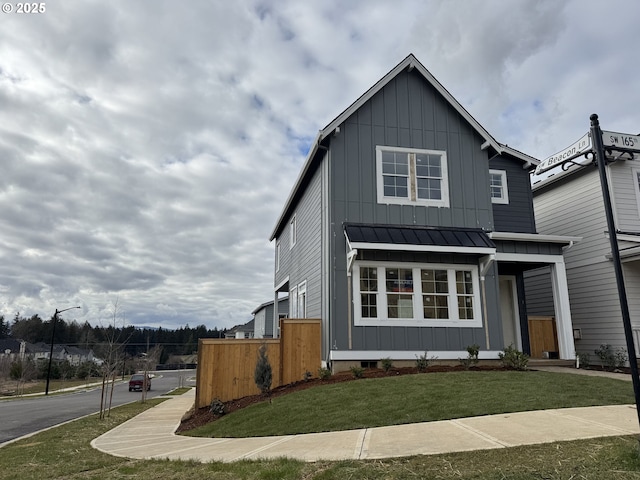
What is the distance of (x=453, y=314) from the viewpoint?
41.8 feet

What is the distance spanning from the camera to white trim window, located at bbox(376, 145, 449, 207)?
44.1 feet

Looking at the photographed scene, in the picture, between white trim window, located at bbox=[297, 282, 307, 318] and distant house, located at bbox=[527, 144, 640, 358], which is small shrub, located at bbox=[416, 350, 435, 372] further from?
distant house, located at bbox=[527, 144, 640, 358]

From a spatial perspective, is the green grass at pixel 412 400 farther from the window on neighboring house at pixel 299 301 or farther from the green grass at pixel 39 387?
the green grass at pixel 39 387

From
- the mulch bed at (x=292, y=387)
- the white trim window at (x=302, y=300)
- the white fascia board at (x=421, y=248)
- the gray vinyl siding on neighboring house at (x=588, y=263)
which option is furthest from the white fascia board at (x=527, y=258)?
the white trim window at (x=302, y=300)

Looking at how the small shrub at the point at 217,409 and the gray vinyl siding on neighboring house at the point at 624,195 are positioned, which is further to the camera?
the gray vinyl siding on neighboring house at the point at 624,195

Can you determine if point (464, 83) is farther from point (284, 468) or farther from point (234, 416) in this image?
point (284, 468)

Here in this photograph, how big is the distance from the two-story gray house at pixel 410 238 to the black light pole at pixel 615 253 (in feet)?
22.7

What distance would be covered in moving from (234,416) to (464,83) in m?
13.5

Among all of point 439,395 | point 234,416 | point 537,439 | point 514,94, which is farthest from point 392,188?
point 537,439

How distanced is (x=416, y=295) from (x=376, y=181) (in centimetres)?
354

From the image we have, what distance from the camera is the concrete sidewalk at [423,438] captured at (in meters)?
5.48

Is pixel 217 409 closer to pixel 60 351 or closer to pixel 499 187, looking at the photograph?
pixel 499 187

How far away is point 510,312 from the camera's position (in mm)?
15570

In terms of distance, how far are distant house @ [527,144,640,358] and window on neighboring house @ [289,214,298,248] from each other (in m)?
9.92
